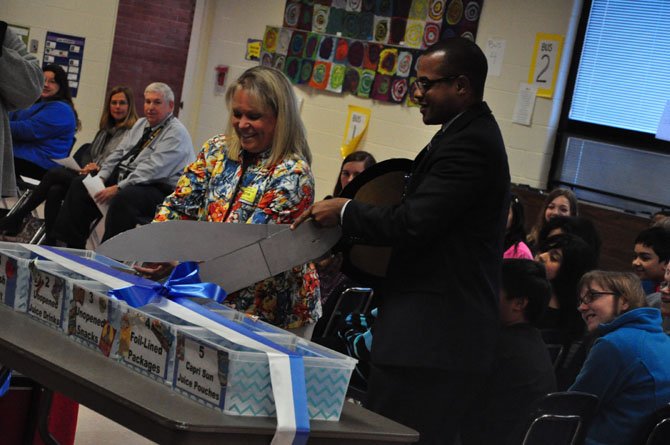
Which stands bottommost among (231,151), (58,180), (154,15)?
(58,180)

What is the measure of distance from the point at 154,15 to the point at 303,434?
7.92 metres

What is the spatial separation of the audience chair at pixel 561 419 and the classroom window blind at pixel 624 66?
3.24 m

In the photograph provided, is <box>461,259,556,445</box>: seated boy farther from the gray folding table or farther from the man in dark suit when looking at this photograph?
the gray folding table

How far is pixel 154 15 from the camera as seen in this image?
9.09 metres

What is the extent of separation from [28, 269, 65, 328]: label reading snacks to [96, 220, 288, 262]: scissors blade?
0.22 m

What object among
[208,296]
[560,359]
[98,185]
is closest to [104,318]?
[208,296]

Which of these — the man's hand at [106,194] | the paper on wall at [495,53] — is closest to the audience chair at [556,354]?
the paper on wall at [495,53]

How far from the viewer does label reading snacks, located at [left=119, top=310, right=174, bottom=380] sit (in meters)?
1.77

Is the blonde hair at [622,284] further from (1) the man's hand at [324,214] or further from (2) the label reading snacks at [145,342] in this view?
(2) the label reading snacks at [145,342]

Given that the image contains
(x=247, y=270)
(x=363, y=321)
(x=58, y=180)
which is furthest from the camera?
(x=58, y=180)

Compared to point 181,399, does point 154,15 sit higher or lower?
higher

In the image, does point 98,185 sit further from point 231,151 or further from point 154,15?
point 231,151

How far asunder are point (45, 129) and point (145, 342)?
17.0 feet

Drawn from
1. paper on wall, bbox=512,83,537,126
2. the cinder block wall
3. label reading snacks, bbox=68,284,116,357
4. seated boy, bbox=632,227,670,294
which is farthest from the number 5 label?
label reading snacks, bbox=68,284,116,357
